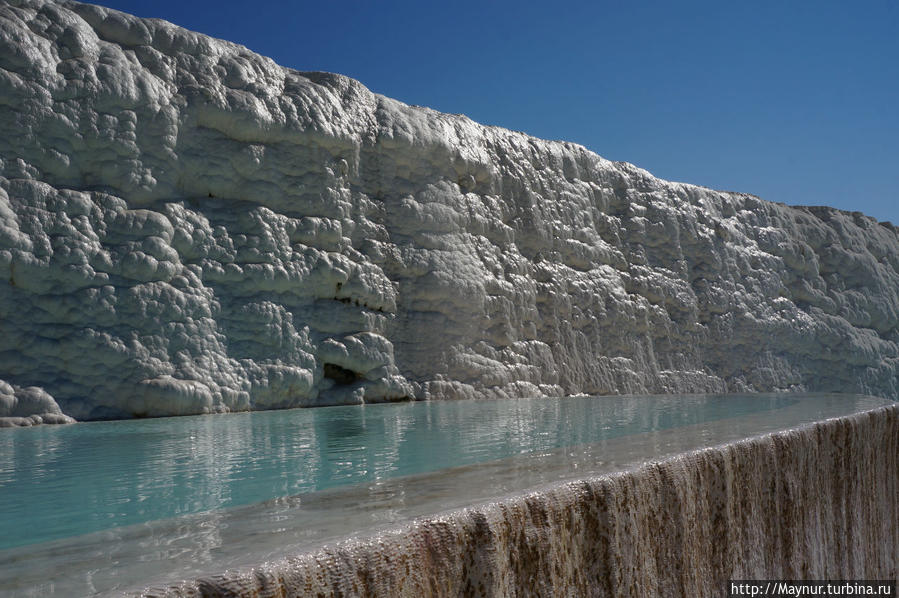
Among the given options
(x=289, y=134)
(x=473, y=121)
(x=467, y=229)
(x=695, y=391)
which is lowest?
(x=695, y=391)

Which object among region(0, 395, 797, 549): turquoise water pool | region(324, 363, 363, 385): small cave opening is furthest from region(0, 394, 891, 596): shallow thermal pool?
region(324, 363, 363, 385): small cave opening

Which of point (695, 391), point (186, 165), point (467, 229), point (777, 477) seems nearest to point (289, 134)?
point (186, 165)

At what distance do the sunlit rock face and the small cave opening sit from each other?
0.17 meters

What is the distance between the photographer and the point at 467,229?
12.9 m

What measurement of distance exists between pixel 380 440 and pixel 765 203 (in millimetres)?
16510

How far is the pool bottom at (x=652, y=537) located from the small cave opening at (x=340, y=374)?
7.34 meters

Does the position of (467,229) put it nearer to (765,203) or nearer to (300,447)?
Result: (300,447)

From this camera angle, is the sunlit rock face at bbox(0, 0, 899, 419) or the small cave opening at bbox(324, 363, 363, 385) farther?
the small cave opening at bbox(324, 363, 363, 385)

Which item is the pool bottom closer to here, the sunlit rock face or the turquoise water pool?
the turquoise water pool

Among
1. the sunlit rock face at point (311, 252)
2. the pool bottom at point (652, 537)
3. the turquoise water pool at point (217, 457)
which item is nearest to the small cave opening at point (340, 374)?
the sunlit rock face at point (311, 252)

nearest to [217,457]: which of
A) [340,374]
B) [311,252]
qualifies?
[340,374]

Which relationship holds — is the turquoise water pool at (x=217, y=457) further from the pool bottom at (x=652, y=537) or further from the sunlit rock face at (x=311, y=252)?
the sunlit rock face at (x=311, y=252)

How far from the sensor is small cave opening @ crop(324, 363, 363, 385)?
418 inches

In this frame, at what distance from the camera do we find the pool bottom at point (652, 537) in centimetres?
178
